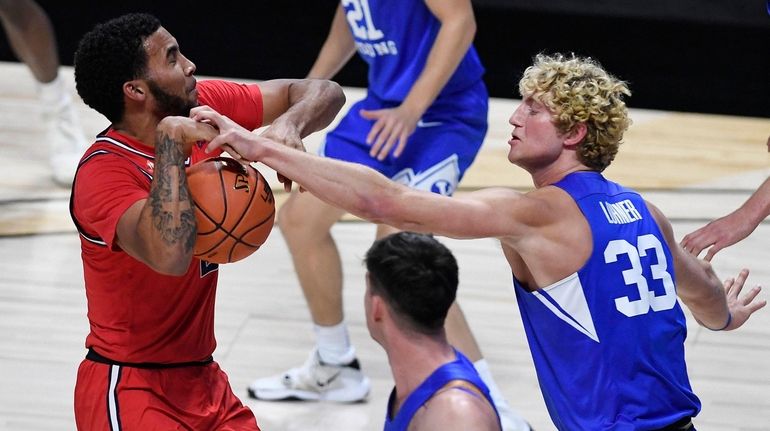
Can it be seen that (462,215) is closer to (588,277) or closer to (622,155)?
(588,277)

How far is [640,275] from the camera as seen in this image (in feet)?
11.7

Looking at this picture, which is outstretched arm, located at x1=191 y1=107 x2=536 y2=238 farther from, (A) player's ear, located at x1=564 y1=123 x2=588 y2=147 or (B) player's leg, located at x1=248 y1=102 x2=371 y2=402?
(B) player's leg, located at x1=248 y1=102 x2=371 y2=402

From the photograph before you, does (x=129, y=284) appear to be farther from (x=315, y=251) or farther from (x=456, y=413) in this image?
(x=315, y=251)

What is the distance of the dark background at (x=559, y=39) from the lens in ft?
32.6

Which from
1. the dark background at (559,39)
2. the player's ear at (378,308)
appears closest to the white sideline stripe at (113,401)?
the player's ear at (378,308)

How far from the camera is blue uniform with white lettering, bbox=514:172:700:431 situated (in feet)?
11.6

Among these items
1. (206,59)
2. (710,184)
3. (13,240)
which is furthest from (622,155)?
(13,240)

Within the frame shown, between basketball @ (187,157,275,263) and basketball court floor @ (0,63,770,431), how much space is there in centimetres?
196

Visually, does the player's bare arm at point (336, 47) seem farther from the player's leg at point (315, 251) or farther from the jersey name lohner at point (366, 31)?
the player's leg at point (315, 251)

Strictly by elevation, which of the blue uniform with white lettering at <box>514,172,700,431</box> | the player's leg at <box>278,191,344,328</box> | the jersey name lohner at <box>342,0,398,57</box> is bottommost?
the player's leg at <box>278,191,344,328</box>

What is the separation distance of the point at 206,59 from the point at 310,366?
5040 mm

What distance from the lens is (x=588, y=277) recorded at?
354 cm

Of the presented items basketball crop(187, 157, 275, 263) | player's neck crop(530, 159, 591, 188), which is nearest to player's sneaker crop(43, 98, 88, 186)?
basketball crop(187, 157, 275, 263)

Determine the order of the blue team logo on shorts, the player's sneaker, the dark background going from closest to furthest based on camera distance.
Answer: the blue team logo on shorts < the player's sneaker < the dark background
